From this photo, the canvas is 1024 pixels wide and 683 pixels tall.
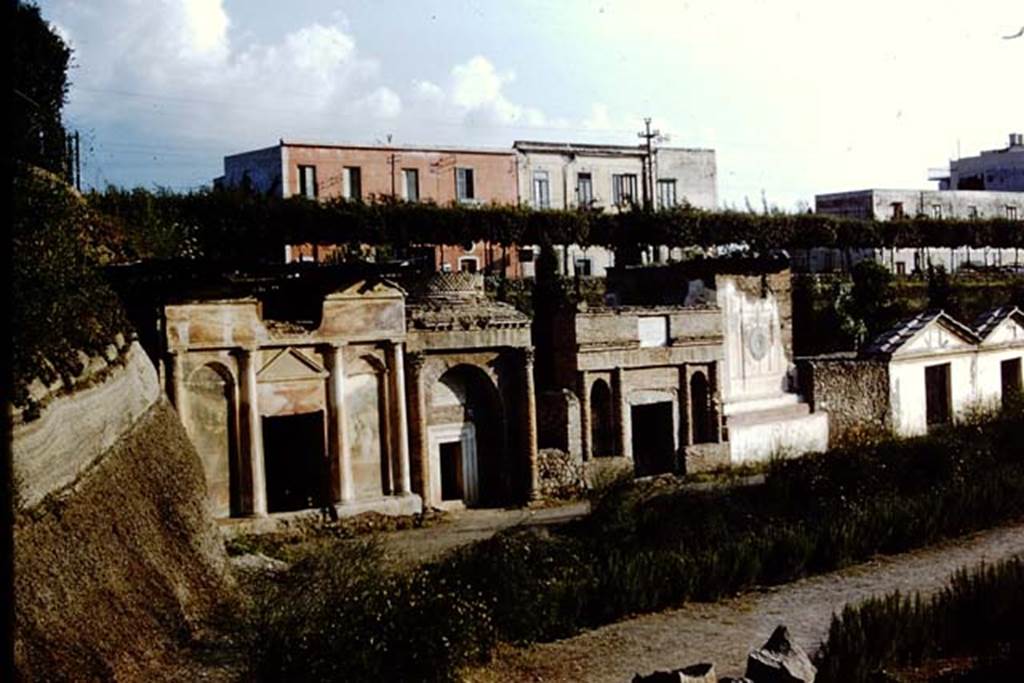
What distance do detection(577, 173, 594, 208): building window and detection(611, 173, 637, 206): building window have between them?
1241 mm

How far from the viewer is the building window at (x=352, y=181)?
45.5 metres

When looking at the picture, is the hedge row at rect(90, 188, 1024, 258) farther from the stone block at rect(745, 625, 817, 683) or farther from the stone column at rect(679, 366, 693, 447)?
the stone block at rect(745, 625, 817, 683)

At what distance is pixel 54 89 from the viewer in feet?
63.1

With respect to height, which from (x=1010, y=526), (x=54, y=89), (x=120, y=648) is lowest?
(x=1010, y=526)

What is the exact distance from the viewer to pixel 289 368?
22.2 meters

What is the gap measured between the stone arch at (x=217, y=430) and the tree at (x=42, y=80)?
470 cm

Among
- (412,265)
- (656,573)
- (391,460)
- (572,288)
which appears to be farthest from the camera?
(572,288)

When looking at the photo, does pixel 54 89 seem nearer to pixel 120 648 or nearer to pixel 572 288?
pixel 120 648

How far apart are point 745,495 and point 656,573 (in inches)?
252

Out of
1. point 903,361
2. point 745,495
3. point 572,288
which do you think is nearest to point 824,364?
point 903,361

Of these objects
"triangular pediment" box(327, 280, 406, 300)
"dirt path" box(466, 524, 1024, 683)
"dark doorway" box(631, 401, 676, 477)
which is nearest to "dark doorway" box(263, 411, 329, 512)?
"triangular pediment" box(327, 280, 406, 300)

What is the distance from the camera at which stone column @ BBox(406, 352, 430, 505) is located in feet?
77.9

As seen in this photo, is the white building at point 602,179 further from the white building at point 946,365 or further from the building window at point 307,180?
the white building at point 946,365

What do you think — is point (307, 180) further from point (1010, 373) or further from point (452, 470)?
point (1010, 373)
